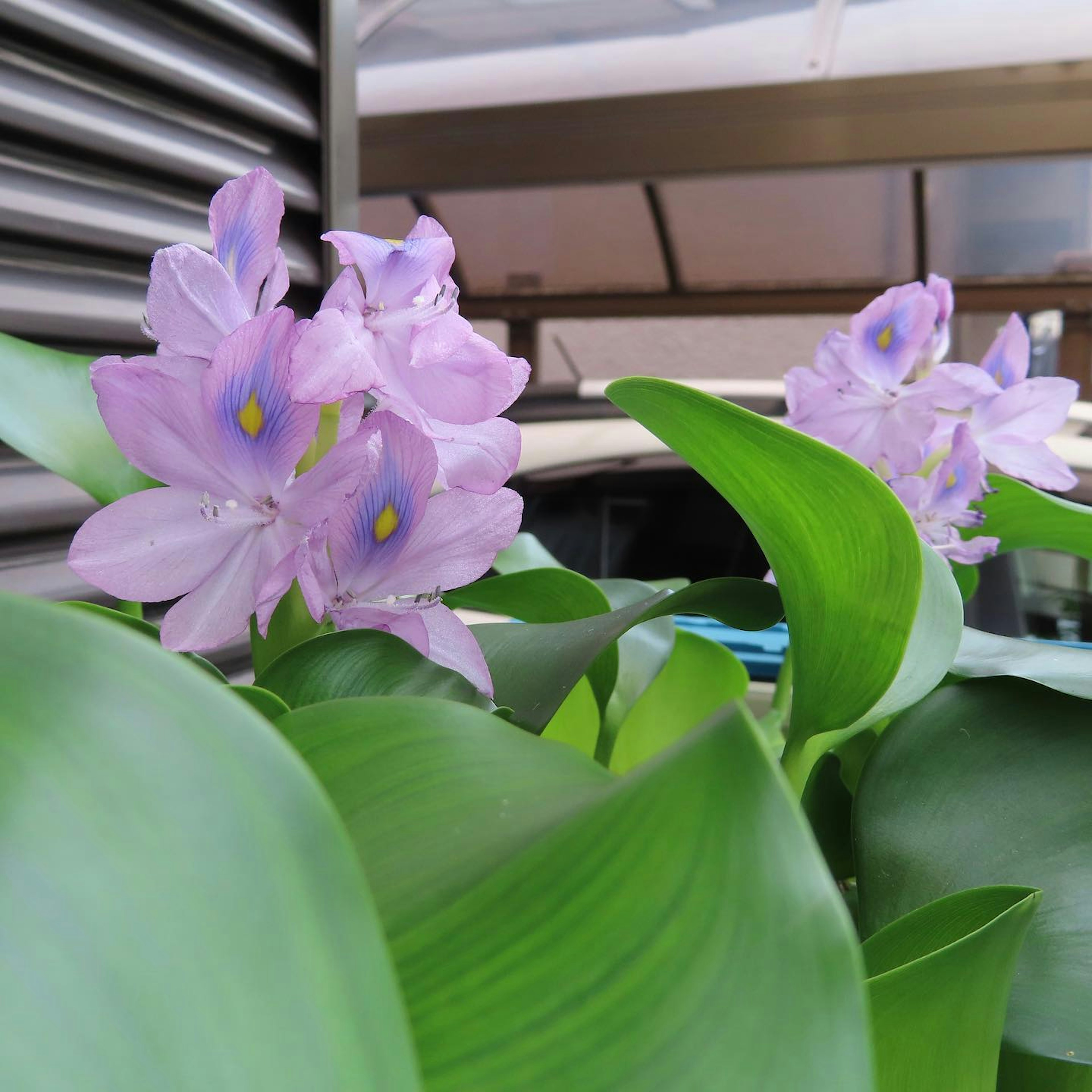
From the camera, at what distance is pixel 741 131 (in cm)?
240

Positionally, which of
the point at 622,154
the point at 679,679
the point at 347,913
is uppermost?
the point at 622,154

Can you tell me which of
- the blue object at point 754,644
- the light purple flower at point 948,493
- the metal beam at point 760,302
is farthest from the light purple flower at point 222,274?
the metal beam at point 760,302

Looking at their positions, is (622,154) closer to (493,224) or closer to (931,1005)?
(493,224)

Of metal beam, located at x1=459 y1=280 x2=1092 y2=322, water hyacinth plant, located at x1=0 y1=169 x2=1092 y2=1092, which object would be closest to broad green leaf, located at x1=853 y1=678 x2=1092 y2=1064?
water hyacinth plant, located at x1=0 y1=169 x2=1092 y2=1092

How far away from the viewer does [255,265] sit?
21 cm

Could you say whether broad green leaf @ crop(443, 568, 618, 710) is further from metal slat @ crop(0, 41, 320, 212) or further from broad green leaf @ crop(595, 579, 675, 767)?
metal slat @ crop(0, 41, 320, 212)

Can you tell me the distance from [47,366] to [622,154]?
7.95 ft

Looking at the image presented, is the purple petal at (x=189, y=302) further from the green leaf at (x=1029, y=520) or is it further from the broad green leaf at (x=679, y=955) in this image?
the green leaf at (x=1029, y=520)

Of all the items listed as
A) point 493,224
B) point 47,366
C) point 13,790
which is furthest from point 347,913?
point 493,224

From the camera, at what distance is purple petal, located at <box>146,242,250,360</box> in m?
0.20

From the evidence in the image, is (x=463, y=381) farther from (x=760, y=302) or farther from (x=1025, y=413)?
(x=760, y=302)

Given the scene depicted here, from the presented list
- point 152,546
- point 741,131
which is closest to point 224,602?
point 152,546

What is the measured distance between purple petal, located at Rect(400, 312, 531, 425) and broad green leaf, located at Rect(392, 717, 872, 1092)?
0.12 m

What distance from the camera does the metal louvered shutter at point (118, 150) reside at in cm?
49
